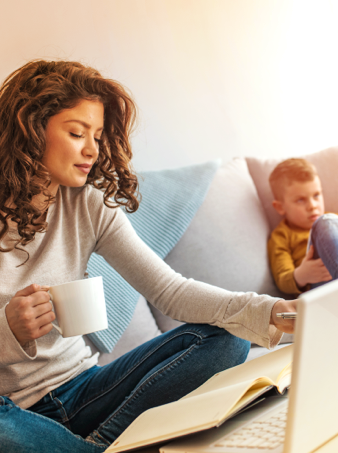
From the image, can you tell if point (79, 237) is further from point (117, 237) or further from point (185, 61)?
point (185, 61)

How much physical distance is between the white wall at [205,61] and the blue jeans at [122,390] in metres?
1.03

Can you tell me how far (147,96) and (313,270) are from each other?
0.99 m

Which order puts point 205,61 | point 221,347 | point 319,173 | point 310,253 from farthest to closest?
1. point 205,61
2. point 319,173
3. point 310,253
4. point 221,347

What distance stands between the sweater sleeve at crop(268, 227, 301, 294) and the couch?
0.03 meters

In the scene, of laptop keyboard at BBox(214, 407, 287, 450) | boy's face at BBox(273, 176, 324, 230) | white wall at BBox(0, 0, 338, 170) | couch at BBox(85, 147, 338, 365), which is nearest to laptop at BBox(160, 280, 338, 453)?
laptop keyboard at BBox(214, 407, 287, 450)

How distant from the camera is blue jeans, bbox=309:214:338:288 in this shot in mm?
1281

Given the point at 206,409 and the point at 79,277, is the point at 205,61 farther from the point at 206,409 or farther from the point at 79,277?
the point at 206,409

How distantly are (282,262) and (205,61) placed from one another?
1004 mm

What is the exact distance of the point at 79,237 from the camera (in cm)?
108

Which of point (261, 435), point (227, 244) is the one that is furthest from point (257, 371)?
point (227, 244)

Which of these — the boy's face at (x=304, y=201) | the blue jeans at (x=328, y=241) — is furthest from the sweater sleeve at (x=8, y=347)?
the boy's face at (x=304, y=201)

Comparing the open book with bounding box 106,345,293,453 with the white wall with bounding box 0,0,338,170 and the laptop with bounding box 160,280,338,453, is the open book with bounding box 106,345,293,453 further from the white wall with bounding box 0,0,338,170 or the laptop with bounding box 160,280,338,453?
the white wall with bounding box 0,0,338,170

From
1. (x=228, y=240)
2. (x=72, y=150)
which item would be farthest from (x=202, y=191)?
(x=72, y=150)

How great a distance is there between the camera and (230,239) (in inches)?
60.4
